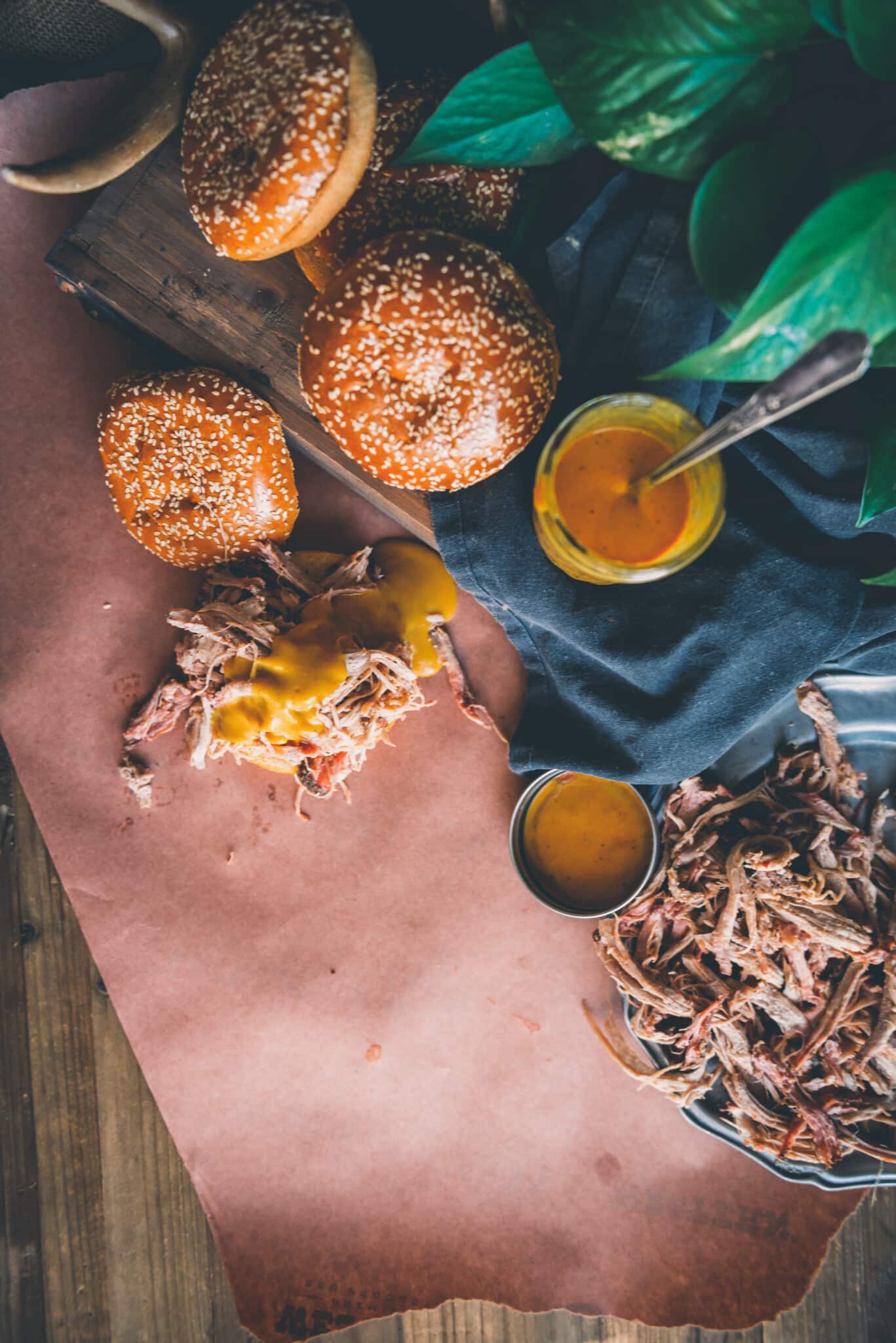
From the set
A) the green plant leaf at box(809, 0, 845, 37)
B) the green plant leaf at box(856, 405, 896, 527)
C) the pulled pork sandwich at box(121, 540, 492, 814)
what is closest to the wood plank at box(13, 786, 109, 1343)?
the pulled pork sandwich at box(121, 540, 492, 814)

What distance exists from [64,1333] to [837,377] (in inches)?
103

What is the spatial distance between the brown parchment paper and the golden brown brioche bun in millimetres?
627

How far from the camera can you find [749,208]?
4.06 feet

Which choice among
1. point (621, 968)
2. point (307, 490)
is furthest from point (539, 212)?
point (621, 968)

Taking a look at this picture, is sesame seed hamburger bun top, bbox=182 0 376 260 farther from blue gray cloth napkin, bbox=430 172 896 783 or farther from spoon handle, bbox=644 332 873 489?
spoon handle, bbox=644 332 873 489

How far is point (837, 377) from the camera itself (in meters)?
0.94

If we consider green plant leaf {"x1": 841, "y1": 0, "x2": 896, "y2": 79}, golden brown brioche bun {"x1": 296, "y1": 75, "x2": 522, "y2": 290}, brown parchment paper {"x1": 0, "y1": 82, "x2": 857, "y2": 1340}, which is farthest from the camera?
brown parchment paper {"x1": 0, "y1": 82, "x2": 857, "y2": 1340}

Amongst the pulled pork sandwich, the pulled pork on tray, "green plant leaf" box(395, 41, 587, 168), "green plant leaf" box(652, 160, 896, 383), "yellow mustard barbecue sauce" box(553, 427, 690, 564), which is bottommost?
the pulled pork on tray

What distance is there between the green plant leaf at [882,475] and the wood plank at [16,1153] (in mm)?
1970

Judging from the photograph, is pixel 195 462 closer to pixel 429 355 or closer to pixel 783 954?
pixel 429 355

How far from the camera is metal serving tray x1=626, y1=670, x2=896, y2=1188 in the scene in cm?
183

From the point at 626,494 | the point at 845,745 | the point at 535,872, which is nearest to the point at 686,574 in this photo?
the point at 626,494

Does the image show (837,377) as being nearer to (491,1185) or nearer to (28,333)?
(28,333)

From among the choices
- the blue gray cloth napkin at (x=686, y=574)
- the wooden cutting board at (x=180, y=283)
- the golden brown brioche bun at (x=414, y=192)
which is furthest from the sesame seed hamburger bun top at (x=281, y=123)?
the blue gray cloth napkin at (x=686, y=574)
